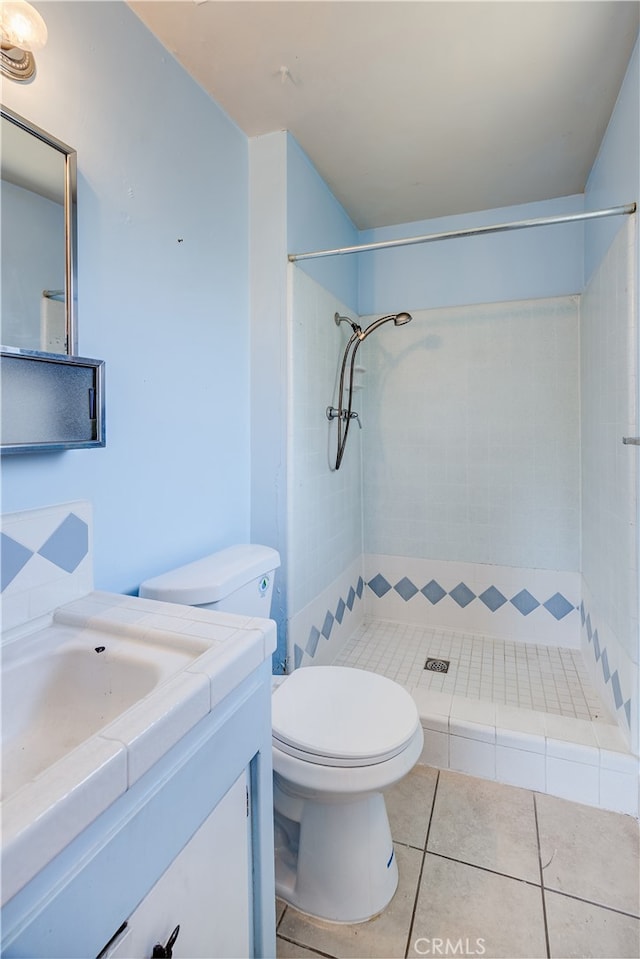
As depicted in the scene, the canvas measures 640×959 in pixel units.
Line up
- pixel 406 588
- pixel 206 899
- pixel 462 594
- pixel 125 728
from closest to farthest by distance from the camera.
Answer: pixel 125 728, pixel 206 899, pixel 462 594, pixel 406 588

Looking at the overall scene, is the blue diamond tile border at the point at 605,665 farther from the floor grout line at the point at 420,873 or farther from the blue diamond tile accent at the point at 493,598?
the floor grout line at the point at 420,873

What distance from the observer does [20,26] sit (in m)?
0.88

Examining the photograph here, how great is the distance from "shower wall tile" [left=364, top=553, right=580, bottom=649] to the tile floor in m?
0.99

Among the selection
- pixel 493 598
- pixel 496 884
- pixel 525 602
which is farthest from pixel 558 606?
pixel 496 884

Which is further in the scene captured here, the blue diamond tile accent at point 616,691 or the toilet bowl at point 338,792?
the blue diamond tile accent at point 616,691

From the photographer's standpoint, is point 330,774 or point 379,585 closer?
point 330,774

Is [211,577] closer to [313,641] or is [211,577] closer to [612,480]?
[313,641]

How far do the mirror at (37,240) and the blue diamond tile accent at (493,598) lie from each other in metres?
2.26

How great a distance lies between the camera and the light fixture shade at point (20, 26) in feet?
2.83

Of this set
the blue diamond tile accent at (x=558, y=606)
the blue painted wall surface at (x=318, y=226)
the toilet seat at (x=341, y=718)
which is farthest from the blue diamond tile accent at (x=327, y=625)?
the blue painted wall surface at (x=318, y=226)

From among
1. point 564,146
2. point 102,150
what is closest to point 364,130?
point 564,146

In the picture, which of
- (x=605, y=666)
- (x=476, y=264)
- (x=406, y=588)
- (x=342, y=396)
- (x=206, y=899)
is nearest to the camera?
(x=206, y=899)

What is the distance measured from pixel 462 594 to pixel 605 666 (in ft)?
2.68

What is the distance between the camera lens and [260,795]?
0.84m
